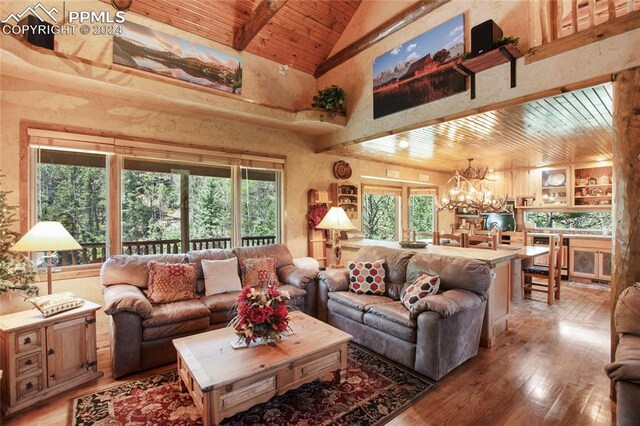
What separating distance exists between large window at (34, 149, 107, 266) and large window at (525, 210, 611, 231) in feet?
27.8

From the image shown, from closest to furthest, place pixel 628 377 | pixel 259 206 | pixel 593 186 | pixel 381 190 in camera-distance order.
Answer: pixel 628 377
pixel 259 206
pixel 593 186
pixel 381 190

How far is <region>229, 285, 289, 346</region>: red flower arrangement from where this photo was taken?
7.17 ft

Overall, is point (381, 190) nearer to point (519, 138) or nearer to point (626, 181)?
point (519, 138)

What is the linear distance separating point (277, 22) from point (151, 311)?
417 cm

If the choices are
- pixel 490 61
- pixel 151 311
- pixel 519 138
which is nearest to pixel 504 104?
pixel 490 61

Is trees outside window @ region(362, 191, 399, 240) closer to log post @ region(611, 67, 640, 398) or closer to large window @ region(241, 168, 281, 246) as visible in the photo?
large window @ region(241, 168, 281, 246)

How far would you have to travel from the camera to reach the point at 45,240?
8.41 feet

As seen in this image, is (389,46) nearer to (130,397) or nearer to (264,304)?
(264,304)

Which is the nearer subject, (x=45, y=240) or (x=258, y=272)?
(x=45, y=240)

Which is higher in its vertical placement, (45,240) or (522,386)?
(45,240)

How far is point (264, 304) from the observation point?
2.22m

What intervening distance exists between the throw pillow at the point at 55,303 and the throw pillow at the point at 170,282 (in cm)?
62

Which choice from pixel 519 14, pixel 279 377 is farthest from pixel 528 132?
pixel 279 377

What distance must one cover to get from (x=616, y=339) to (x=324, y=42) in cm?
520
